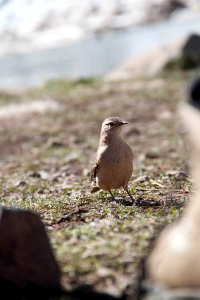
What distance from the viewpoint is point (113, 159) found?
7.21m

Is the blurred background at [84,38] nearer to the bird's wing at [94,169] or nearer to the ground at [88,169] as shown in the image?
the ground at [88,169]

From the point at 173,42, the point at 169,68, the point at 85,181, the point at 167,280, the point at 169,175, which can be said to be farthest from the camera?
the point at 173,42

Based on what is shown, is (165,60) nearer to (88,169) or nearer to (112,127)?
(88,169)

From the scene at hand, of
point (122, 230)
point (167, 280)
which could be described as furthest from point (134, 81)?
point (167, 280)

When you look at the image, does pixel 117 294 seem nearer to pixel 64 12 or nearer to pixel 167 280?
pixel 167 280

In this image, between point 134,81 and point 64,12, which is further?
point 64,12

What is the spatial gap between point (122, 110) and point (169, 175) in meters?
10.7

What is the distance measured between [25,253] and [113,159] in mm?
2661

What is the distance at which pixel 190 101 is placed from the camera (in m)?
4.10

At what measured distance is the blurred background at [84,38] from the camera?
34.3m

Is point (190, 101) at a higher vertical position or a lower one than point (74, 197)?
higher

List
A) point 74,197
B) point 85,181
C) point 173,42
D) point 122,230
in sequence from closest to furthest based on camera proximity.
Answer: point 122,230, point 74,197, point 85,181, point 173,42

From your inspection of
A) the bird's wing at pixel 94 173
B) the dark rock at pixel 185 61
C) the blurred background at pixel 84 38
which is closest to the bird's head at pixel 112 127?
the bird's wing at pixel 94 173

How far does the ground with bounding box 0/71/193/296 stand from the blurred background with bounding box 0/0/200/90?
4.09m
